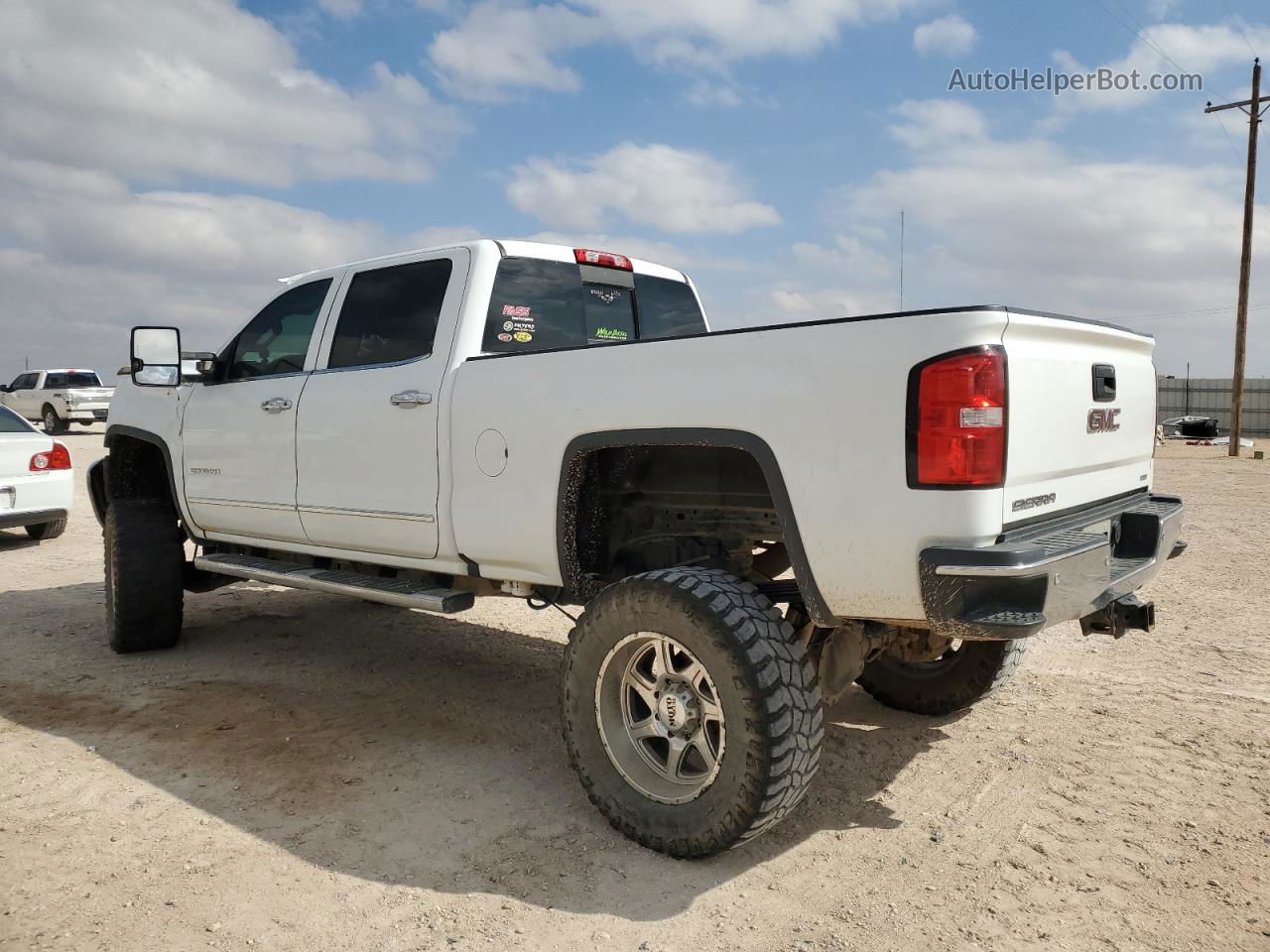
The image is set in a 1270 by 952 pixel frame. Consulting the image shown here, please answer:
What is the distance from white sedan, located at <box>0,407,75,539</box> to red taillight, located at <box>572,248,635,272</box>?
24.9 feet

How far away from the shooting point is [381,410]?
4.25m

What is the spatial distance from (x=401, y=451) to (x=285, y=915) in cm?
192

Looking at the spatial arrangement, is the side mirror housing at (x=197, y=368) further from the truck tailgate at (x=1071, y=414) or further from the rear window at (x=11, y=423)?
the rear window at (x=11, y=423)

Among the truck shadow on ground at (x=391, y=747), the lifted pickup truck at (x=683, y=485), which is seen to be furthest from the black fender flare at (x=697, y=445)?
the truck shadow on ground at (x=391, y=747)

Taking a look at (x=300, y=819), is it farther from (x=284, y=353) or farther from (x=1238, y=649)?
(x=1238, y=649)

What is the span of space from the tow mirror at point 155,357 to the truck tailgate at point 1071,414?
172 inches

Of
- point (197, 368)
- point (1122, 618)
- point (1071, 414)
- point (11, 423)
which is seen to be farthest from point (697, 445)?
point (11, 423)

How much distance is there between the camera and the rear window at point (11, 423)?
33.0ft

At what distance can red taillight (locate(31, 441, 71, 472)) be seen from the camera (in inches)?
388

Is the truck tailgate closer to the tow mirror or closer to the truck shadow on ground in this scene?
the truck shadow on ground

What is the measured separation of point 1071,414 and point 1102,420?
336 mm

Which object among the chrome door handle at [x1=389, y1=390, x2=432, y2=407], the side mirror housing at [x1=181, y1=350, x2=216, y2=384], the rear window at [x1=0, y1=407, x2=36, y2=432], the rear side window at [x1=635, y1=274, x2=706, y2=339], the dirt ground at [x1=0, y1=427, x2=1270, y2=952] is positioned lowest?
the dirt ground at [x1=0, y1=427, x2=1270, y2=952]

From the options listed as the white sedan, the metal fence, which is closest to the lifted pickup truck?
the white sedan

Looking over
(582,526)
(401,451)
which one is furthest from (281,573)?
(582,526)
